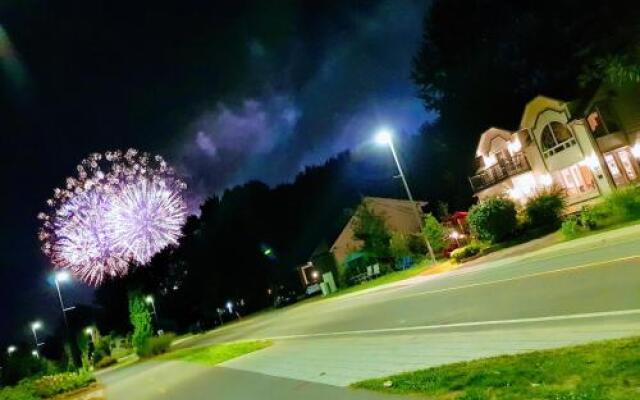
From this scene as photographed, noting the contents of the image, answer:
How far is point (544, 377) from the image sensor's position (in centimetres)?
630

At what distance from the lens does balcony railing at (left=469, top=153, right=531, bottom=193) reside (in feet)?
138

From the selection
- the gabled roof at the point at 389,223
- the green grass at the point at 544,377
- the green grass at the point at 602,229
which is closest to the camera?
the green grass at the point at 544,377

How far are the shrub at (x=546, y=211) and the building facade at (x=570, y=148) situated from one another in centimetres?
645

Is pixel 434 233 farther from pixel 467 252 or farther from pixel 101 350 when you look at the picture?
pixel 101 350

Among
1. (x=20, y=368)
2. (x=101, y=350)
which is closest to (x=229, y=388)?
(x=20, y=368)

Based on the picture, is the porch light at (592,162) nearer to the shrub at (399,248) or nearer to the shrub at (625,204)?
the shrub at (625,204)

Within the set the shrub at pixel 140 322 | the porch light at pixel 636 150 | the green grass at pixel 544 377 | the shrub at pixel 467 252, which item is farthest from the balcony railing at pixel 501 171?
the green grass at pixel 544 377

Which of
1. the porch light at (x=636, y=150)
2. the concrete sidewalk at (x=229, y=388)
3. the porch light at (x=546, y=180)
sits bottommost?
the concrete sidewalk at (x=229, y=388)

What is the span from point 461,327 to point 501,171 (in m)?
34.7

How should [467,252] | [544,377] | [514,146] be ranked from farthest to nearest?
[514,146] → [467,252] → [544,377]

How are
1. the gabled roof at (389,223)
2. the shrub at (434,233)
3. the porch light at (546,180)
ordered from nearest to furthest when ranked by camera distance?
1. the shrub at (434,233)
2. the porch light at (546,180)
3. the gabled roof at (389,223)

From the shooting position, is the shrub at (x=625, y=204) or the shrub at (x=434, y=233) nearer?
the shrub at (x=625, y=204)

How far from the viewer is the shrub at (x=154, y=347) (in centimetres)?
3856

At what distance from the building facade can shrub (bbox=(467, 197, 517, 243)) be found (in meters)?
7.18
